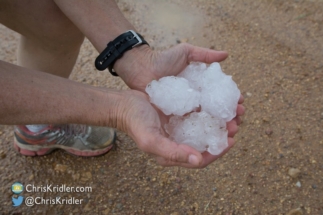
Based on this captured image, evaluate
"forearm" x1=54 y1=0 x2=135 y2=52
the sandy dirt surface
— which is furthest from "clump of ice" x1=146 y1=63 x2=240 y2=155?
the sandy dirt surface

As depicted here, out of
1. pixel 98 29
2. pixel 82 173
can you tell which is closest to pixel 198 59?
pixel 98 29

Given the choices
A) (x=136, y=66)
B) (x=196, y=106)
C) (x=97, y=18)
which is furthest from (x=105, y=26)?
(x=196, y=106)

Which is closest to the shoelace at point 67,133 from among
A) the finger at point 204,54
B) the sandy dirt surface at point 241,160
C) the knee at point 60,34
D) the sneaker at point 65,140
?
the sneaker at point 65,140

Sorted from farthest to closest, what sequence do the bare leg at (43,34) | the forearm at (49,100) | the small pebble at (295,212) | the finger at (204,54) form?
the small pebble at (295,212) → the finger at (204,54) → the bare leg at (43,34) → the forearm at (49,100)

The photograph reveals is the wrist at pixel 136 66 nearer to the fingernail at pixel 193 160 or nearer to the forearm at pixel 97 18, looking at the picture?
the forearm at pixel 97 18

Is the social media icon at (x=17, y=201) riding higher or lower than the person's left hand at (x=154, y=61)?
lower

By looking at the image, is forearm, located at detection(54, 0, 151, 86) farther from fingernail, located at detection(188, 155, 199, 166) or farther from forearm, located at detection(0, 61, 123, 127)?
fingernail, located at detection(188, 155, 199, 166)

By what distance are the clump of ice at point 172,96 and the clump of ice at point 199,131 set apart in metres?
0.05

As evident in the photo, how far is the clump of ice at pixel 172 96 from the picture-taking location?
5.25 feet

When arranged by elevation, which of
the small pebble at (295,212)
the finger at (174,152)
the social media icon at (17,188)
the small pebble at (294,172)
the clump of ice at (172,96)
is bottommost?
the small pebble at (295,212)

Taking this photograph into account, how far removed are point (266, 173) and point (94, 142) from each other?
3.39 feet

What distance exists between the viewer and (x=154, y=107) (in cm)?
163

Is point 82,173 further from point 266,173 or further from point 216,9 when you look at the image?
point 216,9

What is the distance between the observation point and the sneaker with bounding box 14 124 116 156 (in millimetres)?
1979
